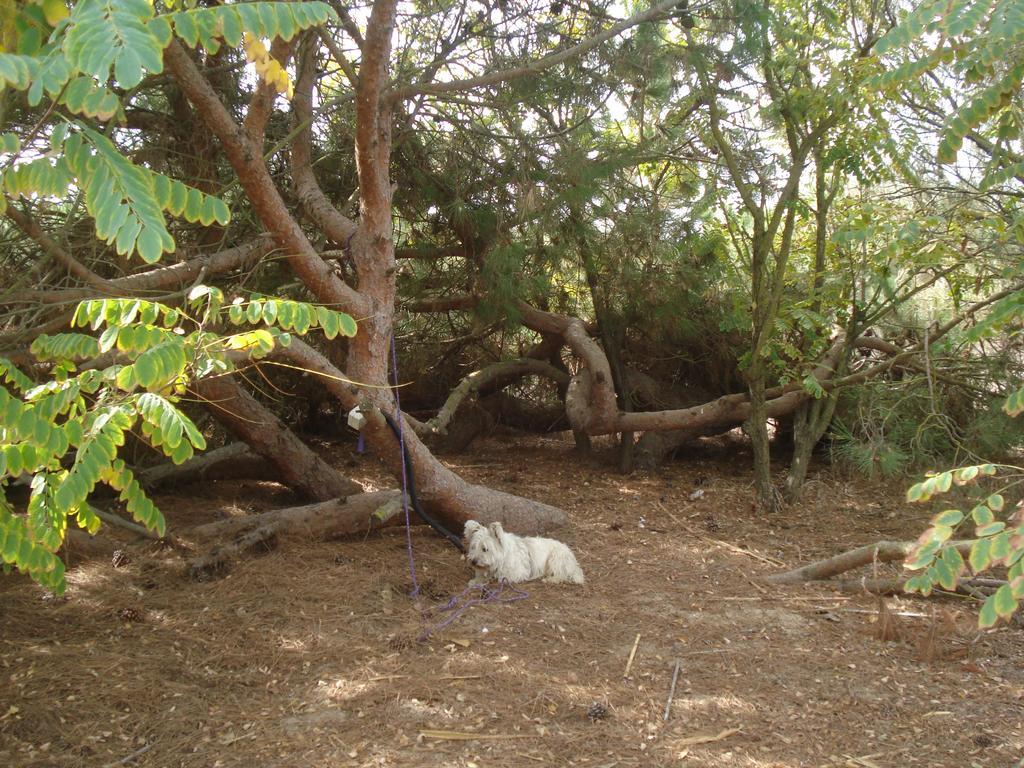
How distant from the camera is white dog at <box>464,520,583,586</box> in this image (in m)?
5.12

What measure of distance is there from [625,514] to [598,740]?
3.53 meters

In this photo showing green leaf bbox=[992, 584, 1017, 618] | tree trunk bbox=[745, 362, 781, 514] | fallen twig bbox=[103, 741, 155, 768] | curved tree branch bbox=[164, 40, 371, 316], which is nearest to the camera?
green leaf bbox=[992, 584, 1017, 618]

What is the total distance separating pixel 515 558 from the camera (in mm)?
5152

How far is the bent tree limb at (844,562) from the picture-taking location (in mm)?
4773

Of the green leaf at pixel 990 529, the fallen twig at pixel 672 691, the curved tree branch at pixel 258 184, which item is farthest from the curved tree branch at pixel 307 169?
the green leaf at pixel 990 529

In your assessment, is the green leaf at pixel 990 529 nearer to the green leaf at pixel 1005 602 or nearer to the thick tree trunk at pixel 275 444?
the green leaf at pixel 1005 602

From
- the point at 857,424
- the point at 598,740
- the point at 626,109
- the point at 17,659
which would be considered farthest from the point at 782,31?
the point at 17,659

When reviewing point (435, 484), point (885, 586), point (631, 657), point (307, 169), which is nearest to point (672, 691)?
point (631, 657)

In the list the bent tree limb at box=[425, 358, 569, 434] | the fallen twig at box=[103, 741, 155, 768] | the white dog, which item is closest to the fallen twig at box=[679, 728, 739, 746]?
the white dog

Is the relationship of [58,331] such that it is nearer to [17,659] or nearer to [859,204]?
[17,659]

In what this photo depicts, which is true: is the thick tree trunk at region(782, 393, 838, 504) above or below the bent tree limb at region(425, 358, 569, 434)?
below

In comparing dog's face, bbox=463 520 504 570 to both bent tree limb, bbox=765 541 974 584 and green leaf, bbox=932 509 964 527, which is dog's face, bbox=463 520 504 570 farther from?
green leaf, bbox=932 509 964 527

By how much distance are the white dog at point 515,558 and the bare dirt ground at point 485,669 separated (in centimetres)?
15

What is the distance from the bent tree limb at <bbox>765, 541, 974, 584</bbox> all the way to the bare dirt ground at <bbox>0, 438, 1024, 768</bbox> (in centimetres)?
15
